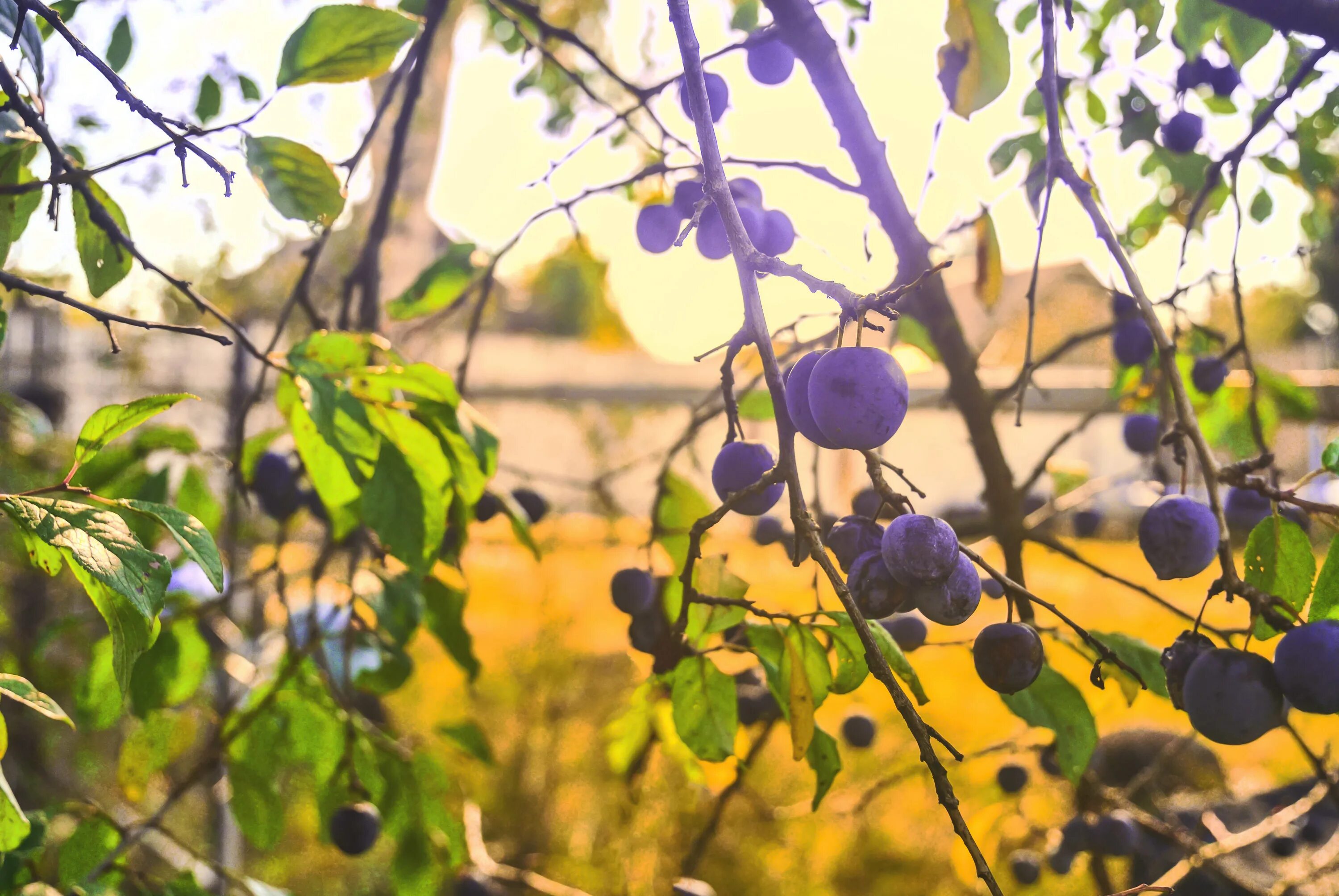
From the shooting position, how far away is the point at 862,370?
46cm

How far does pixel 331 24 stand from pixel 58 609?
261cm

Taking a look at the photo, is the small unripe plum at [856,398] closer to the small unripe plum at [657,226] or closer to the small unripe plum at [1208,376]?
the small unripe plum at [657,226]

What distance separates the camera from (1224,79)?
4.20 feet

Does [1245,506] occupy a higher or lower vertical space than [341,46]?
higher

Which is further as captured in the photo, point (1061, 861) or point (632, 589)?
point (1061, 861)

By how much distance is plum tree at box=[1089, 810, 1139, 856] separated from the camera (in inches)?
47.3

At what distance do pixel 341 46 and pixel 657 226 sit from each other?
364mm

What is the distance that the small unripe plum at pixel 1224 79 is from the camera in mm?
1280

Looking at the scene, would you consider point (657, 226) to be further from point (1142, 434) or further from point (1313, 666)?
point (1142, 434)

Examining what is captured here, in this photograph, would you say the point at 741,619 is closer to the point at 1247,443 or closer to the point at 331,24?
the point at 331,24

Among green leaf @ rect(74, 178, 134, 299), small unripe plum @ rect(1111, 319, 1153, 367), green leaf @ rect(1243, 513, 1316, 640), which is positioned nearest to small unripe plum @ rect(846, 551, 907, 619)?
green leaf @ rect(1243, 513, 1316, 640)

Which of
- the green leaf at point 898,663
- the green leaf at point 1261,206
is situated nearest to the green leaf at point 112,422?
the green leaf at point 898,663

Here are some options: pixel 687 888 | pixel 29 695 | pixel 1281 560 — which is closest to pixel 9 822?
pixel 29 695

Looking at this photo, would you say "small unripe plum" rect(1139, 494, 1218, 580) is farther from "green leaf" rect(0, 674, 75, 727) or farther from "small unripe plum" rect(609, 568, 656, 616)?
"green leaf" rect(0, 674, 75, 727)
